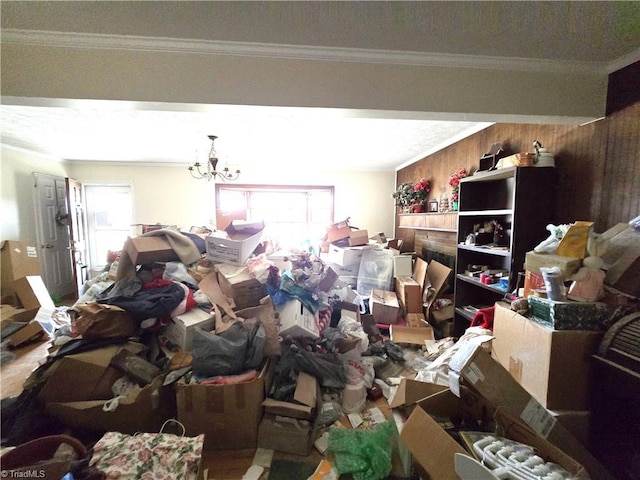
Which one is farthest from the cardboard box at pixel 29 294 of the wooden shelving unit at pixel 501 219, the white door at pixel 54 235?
the wooden shelving unit at pixel 501 219

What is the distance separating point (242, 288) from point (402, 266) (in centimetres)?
232

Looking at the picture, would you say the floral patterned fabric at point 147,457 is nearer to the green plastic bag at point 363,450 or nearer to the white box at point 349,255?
the green plastic bag at point 363,450

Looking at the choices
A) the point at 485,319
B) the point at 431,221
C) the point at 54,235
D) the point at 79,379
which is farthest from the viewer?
the point at 54,235

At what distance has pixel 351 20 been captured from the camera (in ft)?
3.96

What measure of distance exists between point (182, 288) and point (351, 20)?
6.58ft

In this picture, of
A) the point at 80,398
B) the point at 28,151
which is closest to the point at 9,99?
the point at 80,398

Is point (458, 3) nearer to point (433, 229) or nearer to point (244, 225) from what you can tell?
point (244, 225)

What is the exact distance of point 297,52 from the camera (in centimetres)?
145

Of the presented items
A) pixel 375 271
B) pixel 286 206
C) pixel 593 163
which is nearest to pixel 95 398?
pixel 375 271

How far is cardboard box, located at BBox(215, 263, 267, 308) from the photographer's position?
2.01 metres

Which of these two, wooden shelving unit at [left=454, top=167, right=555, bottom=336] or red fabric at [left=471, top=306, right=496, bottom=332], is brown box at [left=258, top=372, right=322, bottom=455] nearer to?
red fabric at [left=471, top=306, right=496, bottom=332]

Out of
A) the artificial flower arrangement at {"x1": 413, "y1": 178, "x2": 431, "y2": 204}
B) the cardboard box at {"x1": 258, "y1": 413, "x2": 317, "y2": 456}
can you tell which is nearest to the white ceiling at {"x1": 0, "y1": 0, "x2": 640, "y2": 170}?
the cardboard box at {"x1": 258, "y1": 413, "x2": 317, "y2": 456}

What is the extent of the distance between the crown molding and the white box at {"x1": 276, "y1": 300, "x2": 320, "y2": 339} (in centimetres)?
168

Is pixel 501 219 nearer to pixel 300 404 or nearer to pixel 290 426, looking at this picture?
pixel 300 404
